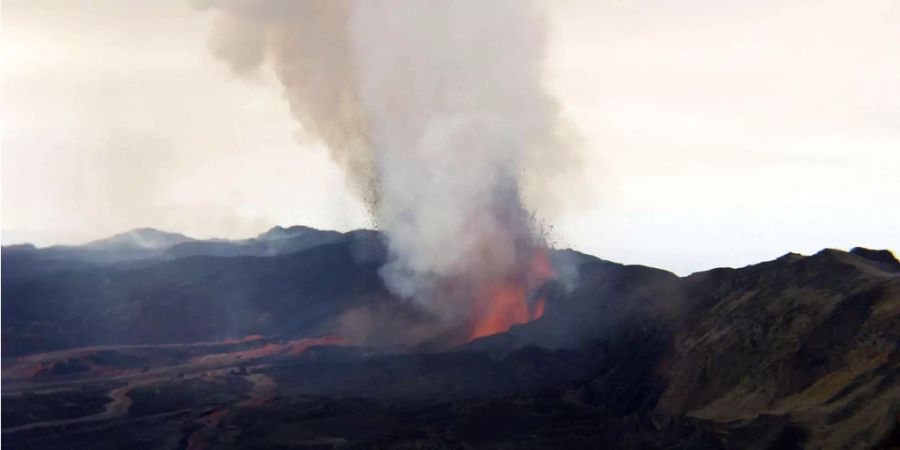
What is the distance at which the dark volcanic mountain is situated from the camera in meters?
36.2

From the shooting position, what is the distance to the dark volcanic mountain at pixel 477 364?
119 ft

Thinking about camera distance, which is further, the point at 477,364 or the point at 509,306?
the point at 509,306

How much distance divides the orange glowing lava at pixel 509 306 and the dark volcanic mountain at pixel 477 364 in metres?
1.51

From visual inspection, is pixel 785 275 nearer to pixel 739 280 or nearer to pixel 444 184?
pixel 739 280

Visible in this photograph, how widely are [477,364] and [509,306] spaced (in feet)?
43.5

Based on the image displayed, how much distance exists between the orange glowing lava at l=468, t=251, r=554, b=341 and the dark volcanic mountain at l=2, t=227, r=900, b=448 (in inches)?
59.3

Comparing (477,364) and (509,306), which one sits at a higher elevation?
(509,306)

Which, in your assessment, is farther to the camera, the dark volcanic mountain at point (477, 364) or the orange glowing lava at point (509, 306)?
the orange glowing lava at point (509, 306)

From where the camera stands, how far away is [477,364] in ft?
172

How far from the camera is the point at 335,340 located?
70812 millimetres

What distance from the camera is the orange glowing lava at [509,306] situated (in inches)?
2499

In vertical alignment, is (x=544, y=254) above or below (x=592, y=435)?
above

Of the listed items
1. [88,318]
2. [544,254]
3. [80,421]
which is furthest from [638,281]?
[88,318]

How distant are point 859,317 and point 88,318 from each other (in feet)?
204
